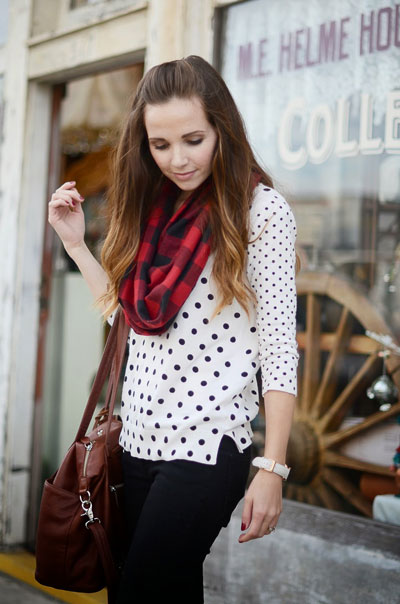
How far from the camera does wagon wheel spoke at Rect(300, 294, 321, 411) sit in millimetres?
3273

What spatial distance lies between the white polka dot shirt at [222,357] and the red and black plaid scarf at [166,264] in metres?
0.05

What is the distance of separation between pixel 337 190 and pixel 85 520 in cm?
181

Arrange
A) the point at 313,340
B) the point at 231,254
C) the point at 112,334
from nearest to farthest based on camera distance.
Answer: the point at 231,254, the point at 112,334, the point at 313,340

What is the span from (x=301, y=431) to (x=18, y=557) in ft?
6.46

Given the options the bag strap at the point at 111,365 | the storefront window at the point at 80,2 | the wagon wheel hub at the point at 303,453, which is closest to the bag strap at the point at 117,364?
the bag strap at the point at 111,365

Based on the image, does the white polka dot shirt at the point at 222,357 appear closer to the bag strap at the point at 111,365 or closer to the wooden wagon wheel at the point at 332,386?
the bag strap at the point at 111,365

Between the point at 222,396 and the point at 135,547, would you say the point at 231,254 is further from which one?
the point at 135,547

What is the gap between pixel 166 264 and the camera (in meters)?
1.87

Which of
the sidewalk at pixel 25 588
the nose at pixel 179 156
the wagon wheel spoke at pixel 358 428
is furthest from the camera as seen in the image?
the sidewalk at pixel 25 588

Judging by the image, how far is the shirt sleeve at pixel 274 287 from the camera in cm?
178

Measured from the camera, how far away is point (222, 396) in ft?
5.93

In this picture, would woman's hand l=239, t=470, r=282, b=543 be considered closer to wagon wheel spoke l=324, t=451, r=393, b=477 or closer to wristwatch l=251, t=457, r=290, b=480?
wristwatch l=251, t=457, r=290, b=480

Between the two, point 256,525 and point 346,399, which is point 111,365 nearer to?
point 256,525

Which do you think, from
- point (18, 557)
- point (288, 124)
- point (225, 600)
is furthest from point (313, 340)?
point (18, 557)
